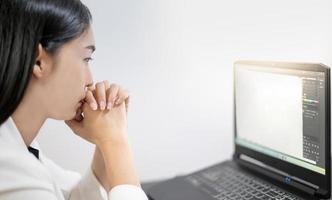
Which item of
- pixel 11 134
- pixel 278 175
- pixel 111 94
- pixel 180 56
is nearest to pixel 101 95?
pixel 111 94

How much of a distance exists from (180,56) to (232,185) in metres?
0.49

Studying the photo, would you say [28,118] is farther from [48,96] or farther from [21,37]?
[21,37]

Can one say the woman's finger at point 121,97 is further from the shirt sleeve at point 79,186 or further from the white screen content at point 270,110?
the white screen content at point 270,110

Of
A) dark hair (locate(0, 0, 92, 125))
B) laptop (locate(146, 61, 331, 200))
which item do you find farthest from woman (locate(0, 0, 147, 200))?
laptop (locate(146, 61, 331, 200))

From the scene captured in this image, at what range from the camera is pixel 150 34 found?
139 centimetres

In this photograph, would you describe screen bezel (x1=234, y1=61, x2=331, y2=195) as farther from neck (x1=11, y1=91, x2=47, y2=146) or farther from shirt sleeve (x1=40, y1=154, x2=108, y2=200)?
neck (x1=11, y1=91, x2=47, y2=146)

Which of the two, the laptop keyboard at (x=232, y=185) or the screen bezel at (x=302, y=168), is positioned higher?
the screen bezel at (x=302, y=168)

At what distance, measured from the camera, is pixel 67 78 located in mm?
937

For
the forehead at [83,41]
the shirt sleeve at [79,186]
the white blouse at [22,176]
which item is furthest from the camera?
the shirt sleeve at [79,186]

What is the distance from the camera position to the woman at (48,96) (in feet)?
2.70

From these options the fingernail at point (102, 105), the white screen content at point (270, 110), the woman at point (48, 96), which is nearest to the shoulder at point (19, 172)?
the woman at point (48, 96)

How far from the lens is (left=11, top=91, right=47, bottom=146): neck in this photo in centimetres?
92

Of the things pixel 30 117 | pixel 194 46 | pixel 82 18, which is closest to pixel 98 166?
pixel 30 117

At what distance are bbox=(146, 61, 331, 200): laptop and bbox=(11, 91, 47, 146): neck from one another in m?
0.40
